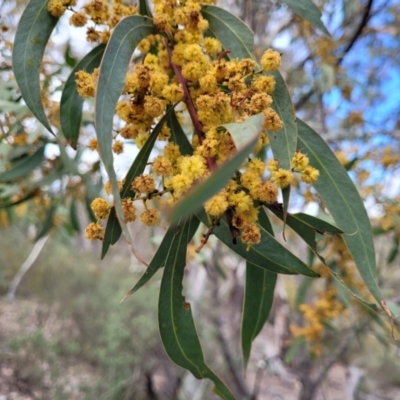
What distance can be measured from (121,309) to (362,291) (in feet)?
9.33

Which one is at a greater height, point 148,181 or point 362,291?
point 362,291

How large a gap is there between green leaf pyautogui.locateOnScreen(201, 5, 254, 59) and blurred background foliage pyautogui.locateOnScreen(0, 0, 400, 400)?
506mm

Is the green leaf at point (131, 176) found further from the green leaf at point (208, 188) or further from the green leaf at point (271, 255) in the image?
the green leaf at point (208, 188)

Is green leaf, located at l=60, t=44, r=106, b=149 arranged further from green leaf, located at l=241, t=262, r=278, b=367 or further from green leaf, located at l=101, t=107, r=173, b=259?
green leaf, located at l=241, t=262, r=278, b=367

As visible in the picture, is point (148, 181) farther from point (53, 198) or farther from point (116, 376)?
point (116, 376)

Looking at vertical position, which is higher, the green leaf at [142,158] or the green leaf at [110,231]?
the green leaf at [142,158]

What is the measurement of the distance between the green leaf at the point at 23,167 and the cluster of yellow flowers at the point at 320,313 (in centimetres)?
112

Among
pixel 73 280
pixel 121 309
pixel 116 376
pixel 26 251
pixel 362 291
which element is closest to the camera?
pixel 362 291

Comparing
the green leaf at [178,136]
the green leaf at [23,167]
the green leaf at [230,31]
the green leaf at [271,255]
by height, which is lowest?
the green leaf at [271,255]

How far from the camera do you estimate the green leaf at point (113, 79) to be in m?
0.43

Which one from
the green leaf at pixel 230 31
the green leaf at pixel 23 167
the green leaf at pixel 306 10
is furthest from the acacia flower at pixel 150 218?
the green leaf at pixel 23 167

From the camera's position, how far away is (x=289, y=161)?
20.6 inches

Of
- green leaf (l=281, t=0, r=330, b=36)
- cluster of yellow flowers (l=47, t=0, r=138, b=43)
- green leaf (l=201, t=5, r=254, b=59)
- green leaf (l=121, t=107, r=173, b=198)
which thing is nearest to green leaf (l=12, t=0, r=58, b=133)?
cluster of yellow flowers (l=47, t=0, r=138, b=43)

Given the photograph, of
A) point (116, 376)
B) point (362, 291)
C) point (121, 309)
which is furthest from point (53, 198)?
point (121, 309)
